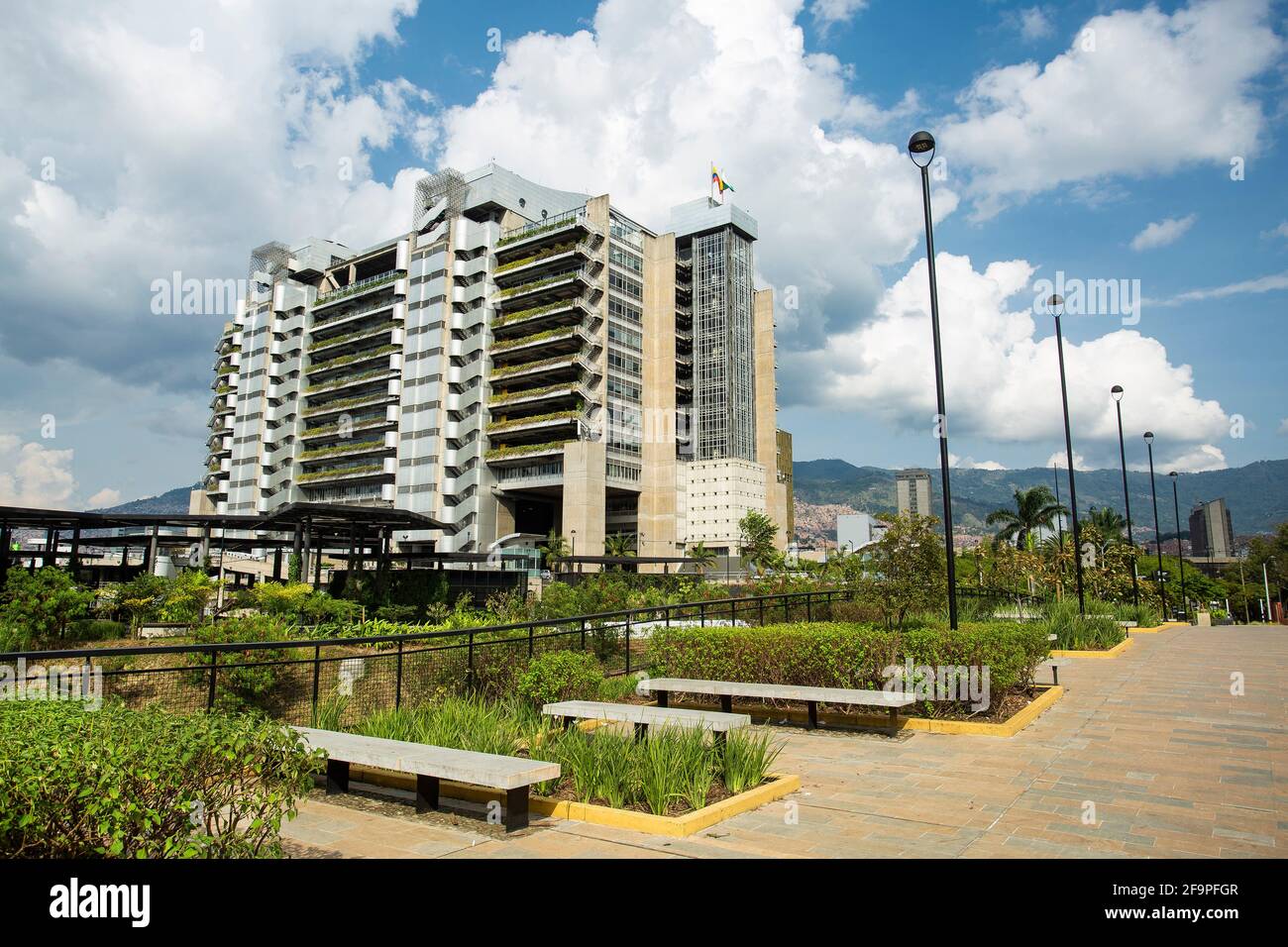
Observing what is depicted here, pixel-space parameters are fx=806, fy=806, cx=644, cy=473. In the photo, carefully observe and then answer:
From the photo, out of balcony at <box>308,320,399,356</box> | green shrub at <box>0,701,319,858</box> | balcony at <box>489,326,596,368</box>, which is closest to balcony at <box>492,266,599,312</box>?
balcony at <box>489,326,596,368</box>

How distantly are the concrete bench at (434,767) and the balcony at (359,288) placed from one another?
268 ft

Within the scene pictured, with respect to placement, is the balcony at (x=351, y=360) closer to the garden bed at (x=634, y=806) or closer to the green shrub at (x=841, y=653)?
the green shrub at (x=841, y=653)

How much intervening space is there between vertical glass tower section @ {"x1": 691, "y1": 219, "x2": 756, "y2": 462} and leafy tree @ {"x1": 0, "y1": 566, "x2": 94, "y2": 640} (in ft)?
234

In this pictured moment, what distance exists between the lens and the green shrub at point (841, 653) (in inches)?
413

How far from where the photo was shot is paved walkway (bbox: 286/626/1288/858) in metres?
5.48

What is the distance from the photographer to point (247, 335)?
10100cm

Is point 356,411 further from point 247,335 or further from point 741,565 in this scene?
point 741,565

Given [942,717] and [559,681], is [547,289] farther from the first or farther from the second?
[942,717]

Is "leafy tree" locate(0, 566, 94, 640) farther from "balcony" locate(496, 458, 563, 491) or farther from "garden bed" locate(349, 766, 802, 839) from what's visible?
"balcony" locate(496, 458, 563, 491)

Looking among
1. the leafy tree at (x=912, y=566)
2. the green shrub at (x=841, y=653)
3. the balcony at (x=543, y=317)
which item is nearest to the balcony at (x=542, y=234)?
the balcony at (x=543, y=317)

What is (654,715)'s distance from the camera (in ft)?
25.2

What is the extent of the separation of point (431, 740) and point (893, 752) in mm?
4929

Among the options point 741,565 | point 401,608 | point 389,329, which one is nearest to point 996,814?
point 401,608

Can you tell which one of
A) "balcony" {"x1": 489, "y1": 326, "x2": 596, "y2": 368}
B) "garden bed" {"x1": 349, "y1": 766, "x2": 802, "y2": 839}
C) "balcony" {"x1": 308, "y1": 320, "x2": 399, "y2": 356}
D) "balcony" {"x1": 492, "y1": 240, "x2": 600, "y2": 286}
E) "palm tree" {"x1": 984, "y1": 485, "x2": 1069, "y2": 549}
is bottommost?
"garden bed" {"x1": 349, "y1": 766, "x2": 802, "y2": 839}
